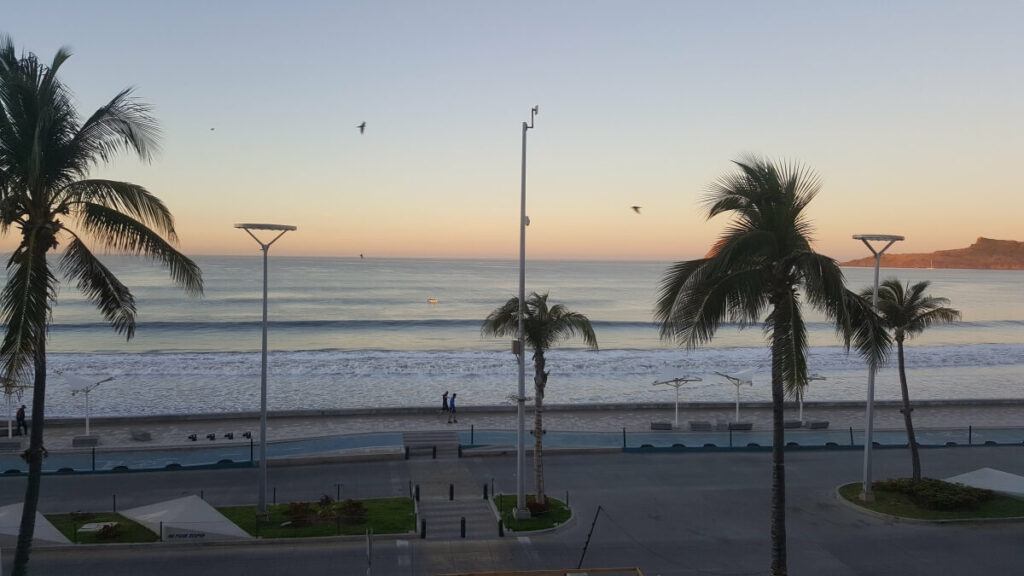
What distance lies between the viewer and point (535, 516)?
18531mm

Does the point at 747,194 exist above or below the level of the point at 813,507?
above

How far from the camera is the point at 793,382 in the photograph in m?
11.1

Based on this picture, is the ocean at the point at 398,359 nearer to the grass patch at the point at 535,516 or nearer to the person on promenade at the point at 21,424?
the person on promenade at the point at 21,424

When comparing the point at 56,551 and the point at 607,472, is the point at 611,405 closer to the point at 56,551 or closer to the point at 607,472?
the point at 607,472

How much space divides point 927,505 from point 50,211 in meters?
20.5

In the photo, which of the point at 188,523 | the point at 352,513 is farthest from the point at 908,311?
the point at 188,523

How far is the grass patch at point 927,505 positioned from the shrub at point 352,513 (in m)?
13.0

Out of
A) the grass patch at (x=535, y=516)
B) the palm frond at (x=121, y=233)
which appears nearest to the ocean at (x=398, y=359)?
the grass patch at (x=535, y=516)

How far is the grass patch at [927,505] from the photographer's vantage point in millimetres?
18906

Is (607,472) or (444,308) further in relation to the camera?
(444,308)

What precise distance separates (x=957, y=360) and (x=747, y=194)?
5373cm

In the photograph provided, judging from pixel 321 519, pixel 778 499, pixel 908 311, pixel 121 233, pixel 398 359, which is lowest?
pixel 321 519

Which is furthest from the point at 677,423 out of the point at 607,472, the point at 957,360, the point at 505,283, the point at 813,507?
the point at 505,283

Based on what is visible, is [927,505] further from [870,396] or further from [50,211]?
[50,211]
